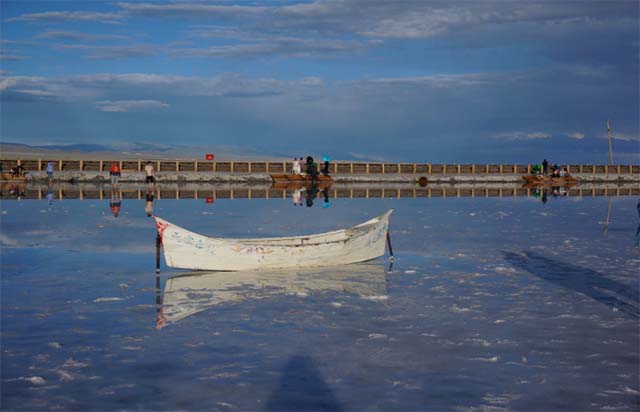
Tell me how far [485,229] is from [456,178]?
172ft

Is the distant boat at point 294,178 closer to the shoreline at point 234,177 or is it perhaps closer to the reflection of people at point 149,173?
the shoreline at point 234,177

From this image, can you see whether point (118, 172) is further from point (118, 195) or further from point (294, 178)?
point (294, 178)

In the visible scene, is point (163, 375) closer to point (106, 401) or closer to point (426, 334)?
point (106, 401)

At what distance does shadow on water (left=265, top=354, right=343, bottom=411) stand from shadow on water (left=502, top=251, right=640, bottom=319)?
21.9ft

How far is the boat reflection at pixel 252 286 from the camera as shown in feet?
48.4

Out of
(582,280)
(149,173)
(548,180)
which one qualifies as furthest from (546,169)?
(582,280)

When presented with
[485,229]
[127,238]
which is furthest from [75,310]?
[485,229]

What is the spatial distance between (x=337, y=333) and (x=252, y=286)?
474 centimetres

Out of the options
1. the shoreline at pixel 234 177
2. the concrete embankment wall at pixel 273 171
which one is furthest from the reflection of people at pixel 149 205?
the concrete embankment wall at pixel 273 171

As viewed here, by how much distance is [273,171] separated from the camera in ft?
268

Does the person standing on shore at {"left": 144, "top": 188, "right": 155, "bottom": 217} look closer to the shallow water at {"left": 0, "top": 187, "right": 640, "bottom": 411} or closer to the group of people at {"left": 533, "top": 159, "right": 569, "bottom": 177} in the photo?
the shallow water at {"left": 0, "top": 187, "right": 640, "bottom": 411}

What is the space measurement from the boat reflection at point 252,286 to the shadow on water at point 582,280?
12.8ft

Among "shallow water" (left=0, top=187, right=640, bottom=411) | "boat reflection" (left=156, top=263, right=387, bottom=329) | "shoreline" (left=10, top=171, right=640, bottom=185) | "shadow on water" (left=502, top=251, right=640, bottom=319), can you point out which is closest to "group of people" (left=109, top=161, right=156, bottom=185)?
"shoreline" (left=10, top=171, right=640, bottom=185)

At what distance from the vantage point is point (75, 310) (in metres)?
14.0
